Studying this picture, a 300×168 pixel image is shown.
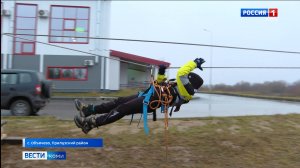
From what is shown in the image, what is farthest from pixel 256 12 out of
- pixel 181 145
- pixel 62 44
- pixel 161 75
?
pixel 62 44

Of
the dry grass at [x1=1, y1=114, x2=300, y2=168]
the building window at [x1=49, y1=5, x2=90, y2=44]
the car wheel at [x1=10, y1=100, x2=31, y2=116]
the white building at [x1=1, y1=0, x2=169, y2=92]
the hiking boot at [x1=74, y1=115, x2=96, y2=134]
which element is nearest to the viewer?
the hiking boot at [x1=74, y1=115, x2=96, y2=134]

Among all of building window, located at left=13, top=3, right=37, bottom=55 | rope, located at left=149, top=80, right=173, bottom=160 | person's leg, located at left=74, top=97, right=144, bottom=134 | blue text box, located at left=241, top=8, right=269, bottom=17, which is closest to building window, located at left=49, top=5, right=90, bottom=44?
building window, located at left=13, top=3, right=37, bottom=55

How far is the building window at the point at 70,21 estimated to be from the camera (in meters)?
16.5

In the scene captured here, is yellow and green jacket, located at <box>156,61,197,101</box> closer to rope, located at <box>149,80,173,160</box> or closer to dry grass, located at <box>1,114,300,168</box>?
rope, located at <box>149,80,173,160</box>

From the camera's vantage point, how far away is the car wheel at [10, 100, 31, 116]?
44.9ft

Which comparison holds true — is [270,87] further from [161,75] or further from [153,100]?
[153,100]

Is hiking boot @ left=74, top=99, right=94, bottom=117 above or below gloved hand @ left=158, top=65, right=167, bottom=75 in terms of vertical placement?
below

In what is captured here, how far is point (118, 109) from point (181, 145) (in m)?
1.65

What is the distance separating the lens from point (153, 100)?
649cm

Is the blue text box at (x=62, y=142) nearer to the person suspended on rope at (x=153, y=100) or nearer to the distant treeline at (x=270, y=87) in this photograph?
the person suspended on rope at (x=153, y=100)

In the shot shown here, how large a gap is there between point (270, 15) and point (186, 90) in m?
3.15

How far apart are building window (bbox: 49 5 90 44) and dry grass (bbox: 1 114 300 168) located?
266 inches

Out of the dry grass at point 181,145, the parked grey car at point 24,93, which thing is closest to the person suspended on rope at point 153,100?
the dry grass at point 181,145

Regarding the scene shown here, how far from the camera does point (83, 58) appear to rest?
829 inches
